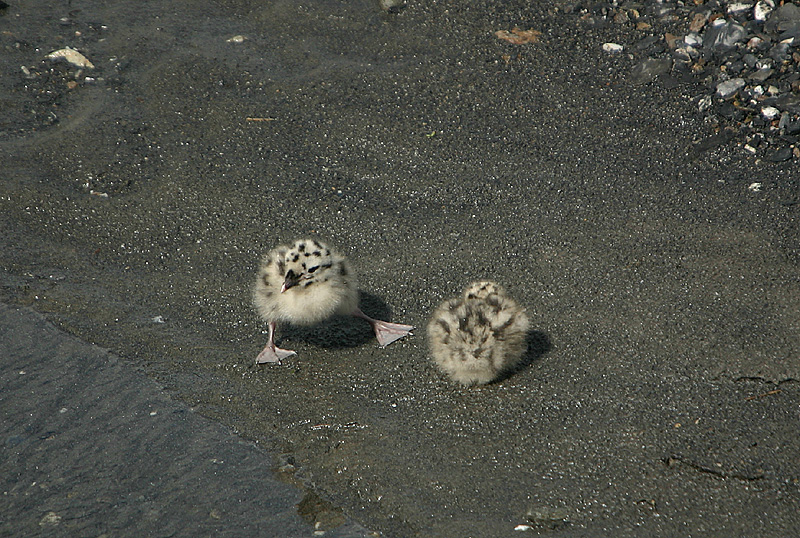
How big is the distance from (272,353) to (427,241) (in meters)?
1.57

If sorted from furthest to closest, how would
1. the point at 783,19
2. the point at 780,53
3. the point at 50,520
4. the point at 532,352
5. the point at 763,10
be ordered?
1. the point at 763,10
2. the point at 783,19
3. the point at 780,53
4. the point at 532,352
5. the point at 50,520

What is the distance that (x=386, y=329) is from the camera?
17.0 ft

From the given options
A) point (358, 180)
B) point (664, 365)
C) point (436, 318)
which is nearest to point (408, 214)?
point (358, 180)

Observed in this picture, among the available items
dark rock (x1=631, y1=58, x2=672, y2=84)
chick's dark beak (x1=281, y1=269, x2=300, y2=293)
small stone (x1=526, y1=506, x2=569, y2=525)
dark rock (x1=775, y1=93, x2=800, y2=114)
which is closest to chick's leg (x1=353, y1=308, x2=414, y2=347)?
chick's dark beak (x1=281, y1=269, x2=300, y2=293)

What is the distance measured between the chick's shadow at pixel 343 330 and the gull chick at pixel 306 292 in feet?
0.52

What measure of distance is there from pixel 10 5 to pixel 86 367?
538cm

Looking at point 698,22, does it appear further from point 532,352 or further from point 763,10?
point 532,352

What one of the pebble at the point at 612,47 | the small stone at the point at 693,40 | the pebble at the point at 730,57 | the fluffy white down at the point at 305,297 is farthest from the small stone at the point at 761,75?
the fluffy white down at the point at 305,297

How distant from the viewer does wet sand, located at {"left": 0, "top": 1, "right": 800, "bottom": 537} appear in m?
4.18

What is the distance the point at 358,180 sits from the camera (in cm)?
648

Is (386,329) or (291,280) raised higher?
(291,280)

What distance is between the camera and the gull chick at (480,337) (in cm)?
462

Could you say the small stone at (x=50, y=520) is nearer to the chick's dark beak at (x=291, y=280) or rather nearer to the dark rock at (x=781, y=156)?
the chick's dark beak at (x=291, y=280)

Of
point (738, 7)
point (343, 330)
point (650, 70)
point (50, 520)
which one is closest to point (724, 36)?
point (738, 7)
